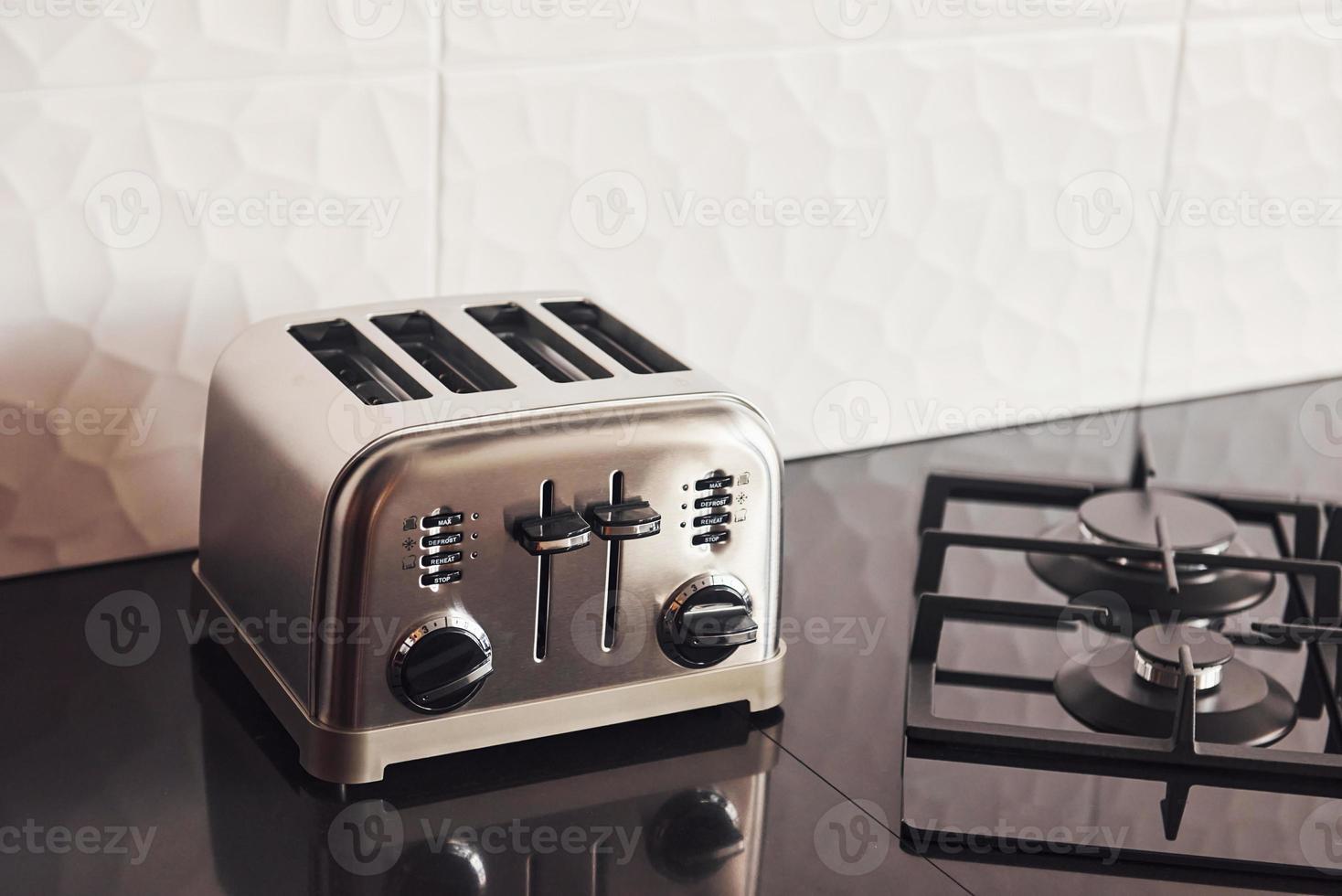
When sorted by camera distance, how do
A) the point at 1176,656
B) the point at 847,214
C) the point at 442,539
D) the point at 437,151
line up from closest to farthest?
the point at 442,539
the point at 1176,656
the point at 437,151
the point at 847,214

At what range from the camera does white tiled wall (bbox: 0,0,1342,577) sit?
94cm

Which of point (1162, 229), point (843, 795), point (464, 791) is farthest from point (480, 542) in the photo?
point (1162, 229)

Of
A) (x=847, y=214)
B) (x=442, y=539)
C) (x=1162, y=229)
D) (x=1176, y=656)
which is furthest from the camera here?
(x=1162, y=229)

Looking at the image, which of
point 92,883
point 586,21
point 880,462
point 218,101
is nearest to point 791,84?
point 586,21

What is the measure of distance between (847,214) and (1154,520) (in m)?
0.33

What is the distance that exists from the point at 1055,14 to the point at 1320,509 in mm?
437

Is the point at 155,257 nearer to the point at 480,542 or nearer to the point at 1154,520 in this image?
the point at 480,542

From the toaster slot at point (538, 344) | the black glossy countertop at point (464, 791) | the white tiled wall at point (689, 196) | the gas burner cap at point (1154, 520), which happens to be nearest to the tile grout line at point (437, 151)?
the white tiled wall at point (689, 196)

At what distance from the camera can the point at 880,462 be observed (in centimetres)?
125

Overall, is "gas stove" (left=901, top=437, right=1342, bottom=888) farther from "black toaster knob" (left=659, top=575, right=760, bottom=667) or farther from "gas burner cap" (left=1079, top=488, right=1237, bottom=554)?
"black toaster knob" (left=659, top=575, right=760, bottom=667)

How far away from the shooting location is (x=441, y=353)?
3.00 feet

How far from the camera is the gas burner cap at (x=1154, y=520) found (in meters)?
1.06

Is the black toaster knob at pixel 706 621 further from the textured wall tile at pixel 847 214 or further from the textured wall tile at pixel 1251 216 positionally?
the textured wall tile at pixel 1251 216

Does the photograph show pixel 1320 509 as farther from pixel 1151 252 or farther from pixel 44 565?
pixel 44 565
